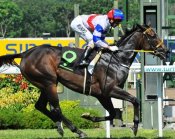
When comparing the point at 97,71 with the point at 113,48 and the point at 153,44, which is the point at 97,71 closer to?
the point at 113,48

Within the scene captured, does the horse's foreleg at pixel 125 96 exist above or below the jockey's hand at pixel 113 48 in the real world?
below

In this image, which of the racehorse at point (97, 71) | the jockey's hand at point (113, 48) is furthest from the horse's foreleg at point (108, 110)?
the jockey's hand at point (113, 48)

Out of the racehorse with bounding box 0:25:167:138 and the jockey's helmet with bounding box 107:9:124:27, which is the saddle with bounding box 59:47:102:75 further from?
the jockey's helmet with bounding box 107:9:124:27

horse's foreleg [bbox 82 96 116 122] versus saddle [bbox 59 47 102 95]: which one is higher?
saddle [bbox 59 47 102 95]

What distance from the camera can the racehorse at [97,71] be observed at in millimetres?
10281

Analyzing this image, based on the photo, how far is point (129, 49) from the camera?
10.6 m

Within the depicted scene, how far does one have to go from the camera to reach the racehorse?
10281 mm

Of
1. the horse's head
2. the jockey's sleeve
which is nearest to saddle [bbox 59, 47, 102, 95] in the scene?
the jockey's sleeve

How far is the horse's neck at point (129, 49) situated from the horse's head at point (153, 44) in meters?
0.15

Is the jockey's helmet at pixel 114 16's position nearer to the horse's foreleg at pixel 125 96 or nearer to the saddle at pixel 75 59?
the saddle at pixel 75 59

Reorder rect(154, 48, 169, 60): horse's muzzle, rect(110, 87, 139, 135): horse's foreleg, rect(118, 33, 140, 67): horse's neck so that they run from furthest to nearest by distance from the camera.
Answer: rect(154, 48, 169, 60): horse's muzzle → rect(118, 33, 140, 67): horse's neck → rect(110, 87, 139, 135): horse's foreleg

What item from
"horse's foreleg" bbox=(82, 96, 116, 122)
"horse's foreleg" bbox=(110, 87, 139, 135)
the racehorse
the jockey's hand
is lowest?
"horse's foreleg" bbox=(82, 96, 116, 122)

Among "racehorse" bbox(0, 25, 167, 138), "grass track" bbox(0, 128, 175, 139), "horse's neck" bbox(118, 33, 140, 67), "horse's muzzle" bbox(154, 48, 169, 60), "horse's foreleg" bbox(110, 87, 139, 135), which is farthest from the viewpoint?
"grass track" bbox(0, 128, 175, 139)

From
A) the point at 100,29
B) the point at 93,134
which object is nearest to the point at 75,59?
the point at 100,29
